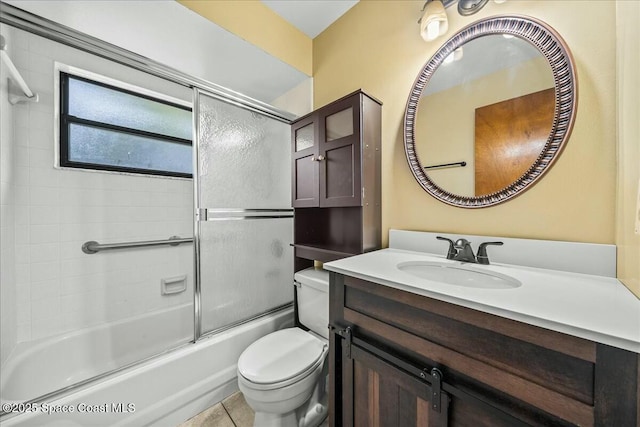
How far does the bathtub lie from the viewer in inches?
39.8

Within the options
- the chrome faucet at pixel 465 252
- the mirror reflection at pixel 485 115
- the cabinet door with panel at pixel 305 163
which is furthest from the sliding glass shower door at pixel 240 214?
the chrome faucet at pixel 465 252

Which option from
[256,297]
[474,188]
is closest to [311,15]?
[474,188]

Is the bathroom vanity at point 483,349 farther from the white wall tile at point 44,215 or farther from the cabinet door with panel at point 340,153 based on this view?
the white wall tile at point 44,215

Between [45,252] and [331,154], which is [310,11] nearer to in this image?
[331,154]

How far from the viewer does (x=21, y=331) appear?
1.31 meters

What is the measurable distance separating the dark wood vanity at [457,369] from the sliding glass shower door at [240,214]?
3.07 feet

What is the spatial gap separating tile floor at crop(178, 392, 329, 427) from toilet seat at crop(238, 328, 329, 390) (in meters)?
0.39

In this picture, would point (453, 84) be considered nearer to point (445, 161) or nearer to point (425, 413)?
point (445, 161)

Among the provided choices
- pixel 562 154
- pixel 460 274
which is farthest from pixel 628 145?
pixel 460 274

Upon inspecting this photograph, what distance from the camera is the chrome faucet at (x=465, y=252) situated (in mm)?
911

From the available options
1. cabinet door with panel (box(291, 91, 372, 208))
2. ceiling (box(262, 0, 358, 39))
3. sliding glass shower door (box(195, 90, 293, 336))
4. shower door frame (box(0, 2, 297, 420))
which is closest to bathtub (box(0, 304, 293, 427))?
shower door frame (box(0, 2, 297, 420))

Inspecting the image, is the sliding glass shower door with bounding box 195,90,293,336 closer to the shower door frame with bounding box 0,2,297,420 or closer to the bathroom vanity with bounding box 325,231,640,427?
the shower door frame with bounding box 0,2,297,420

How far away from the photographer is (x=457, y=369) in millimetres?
600

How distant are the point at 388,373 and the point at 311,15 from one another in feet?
7.01
